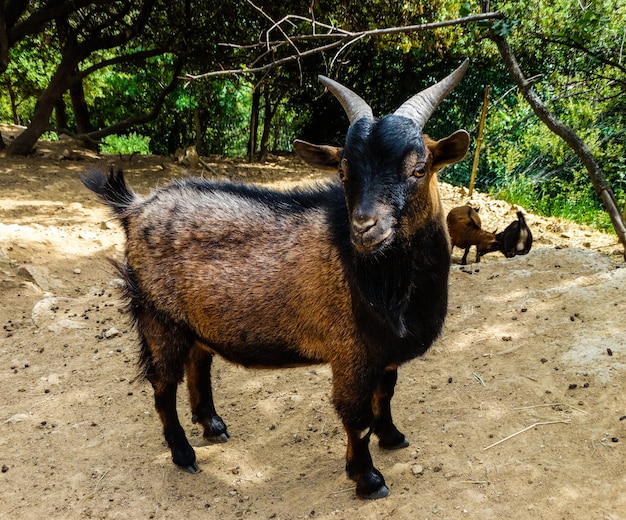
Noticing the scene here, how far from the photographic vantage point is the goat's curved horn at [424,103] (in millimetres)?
2891

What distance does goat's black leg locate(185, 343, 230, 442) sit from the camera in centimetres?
390

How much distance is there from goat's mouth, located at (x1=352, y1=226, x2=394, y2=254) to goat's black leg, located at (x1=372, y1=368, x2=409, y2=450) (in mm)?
1221

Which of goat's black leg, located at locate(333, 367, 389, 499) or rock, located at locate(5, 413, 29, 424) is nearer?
goat's black leg, located at locate(333, 367, 389, 499)

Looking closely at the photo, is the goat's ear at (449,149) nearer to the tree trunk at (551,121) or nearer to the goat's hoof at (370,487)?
the goat's hoof at (370,487)

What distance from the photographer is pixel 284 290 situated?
126 inches

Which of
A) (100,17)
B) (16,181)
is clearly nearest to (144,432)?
(16,181)

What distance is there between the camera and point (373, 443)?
12.2 ft

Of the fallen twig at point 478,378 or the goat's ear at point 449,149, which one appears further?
the fallen twig at point 478,378

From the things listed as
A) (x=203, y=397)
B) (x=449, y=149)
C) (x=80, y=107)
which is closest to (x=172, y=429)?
(x=203, y=397)

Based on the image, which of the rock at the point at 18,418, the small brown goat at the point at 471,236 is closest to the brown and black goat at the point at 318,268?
the rock at the point at 18,418

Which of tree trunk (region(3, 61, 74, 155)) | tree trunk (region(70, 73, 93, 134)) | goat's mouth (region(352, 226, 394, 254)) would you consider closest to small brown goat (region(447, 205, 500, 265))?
goat's mouth (region(352, 226, 394, 254))

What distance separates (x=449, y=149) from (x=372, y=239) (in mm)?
711

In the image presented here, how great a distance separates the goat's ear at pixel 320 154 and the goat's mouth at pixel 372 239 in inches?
26.2

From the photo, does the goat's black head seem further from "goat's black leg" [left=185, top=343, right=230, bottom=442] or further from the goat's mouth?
"goat's black leg" [left=185, top=343, right=230, bottom=442]
